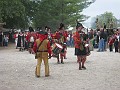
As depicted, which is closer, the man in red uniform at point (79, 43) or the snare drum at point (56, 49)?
the man in red uniform at point (79, 43)

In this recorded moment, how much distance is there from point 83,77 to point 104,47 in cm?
1486

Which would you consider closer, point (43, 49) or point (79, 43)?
point (43, 49)

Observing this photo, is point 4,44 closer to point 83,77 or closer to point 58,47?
point 58,47

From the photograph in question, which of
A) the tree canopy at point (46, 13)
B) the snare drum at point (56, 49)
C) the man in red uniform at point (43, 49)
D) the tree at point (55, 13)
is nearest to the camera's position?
the man in red uniform at point (43, 49)

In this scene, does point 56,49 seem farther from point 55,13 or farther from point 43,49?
point 55,13

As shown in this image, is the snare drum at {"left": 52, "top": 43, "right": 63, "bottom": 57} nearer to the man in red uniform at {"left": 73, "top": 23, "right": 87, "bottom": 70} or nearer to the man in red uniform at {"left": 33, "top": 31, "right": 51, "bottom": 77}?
the man in red uniform at {"left": 73, "top": 23, "right": 87, "bottom": 70}

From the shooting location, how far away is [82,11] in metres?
69.7

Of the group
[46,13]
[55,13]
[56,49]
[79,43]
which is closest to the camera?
[79,43]

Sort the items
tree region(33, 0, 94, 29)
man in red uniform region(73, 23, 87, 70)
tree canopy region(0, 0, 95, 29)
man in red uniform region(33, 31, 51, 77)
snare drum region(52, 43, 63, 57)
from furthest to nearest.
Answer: tree region(33, 0, 94, 29)
tree canopy region(0, 0, 95, 29)
snare drum region(52, 43, 63, 57)
man in red uniform region(73, 23, 87, 70)
man in red uniform region(33, 31, 51, 77)

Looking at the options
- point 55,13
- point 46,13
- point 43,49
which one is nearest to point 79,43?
point 43,49

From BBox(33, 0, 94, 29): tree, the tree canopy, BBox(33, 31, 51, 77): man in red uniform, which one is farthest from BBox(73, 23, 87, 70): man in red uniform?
BBox(33, 0, 94, 29): tree

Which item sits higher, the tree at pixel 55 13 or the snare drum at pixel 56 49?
the tree at pixel 55 13

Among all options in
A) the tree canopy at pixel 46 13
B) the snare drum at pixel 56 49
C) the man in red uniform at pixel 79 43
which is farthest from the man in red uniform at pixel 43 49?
the tree canopy at pixel 46 13

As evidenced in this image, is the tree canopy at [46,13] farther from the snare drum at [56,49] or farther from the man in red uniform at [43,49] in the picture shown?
the man in red uniform at [43,49]
